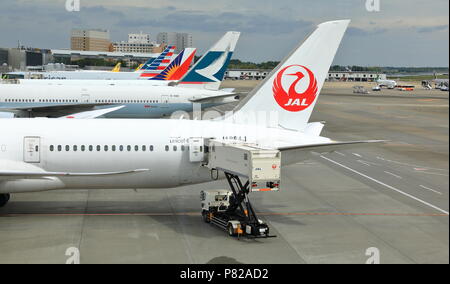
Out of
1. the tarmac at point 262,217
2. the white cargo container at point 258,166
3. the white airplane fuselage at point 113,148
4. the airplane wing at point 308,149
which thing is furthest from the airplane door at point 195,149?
the airplane wing at point 308,149

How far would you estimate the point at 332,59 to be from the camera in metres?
26.7

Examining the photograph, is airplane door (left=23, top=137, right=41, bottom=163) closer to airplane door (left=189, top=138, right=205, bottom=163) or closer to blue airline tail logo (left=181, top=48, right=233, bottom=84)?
airplane door (left=189, top=138, right=205, bottom=163)

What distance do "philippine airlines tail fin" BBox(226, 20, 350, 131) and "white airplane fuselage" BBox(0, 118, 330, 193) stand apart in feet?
4.60

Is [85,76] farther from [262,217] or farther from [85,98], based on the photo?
[262,217]

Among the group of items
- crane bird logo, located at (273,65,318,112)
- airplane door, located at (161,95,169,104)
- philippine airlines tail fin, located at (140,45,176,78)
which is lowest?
airplane door, located at (161,95,169,104)

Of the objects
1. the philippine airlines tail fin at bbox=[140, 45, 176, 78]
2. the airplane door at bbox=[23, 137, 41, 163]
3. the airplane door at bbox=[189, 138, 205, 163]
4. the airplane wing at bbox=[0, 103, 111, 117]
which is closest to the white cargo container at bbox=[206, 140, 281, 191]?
the airplane door at bbox=[189, 138, 205, 163]

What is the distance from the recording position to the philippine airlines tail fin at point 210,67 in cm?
6569

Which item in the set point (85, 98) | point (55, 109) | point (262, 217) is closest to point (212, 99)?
point (85, 98)

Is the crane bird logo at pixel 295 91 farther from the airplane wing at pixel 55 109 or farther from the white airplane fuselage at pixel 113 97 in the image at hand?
the white airplane fuselage at pixel 113 97

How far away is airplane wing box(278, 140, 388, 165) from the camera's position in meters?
22.7

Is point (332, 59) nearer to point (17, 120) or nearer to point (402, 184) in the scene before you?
point (402, 184)

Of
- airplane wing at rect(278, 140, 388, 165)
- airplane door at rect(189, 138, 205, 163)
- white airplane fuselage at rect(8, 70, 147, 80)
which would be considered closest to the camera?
airplane wing at rect(278, 140, 388, 165)
